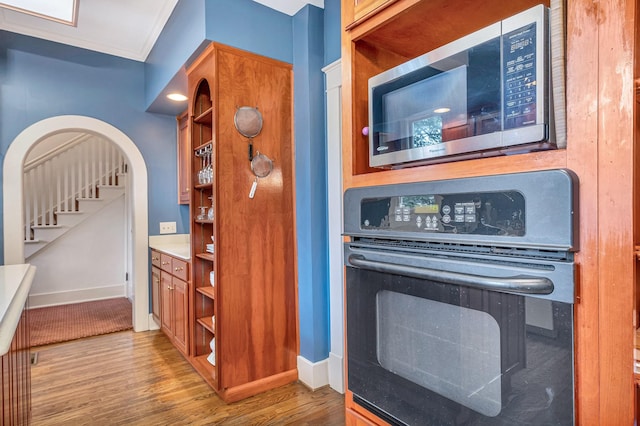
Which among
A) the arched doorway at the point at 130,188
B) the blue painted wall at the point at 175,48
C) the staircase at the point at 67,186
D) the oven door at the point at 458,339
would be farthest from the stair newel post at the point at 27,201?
the oven door at the point at 458,339

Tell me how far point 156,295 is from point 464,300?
342 centimetres

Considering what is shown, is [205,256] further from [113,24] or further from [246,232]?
[113,24]

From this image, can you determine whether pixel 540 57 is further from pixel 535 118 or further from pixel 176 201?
pixel 176 201

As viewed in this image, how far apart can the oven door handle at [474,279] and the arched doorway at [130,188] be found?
3.23 m

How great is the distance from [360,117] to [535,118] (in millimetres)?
557

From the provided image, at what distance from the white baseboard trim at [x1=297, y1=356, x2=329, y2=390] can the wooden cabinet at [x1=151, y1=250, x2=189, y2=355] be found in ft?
3.24

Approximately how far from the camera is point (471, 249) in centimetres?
79

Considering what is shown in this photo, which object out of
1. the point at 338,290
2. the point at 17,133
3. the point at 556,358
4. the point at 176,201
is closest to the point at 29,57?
the point at 17,133

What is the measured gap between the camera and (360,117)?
3.77 feet

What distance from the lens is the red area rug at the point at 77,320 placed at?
3.43 meters

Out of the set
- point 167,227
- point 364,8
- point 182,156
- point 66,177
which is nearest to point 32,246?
point 66,177

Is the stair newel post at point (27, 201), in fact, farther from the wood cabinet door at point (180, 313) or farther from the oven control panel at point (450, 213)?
the oven control panel at point (450, 213)

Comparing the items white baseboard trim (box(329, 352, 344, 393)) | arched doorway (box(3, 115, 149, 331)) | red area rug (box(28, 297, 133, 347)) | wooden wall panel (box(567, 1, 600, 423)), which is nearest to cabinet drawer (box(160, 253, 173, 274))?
arched doorway (box(3, 115, 149, 331))

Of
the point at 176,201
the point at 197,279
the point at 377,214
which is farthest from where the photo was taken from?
the point at 176,201
